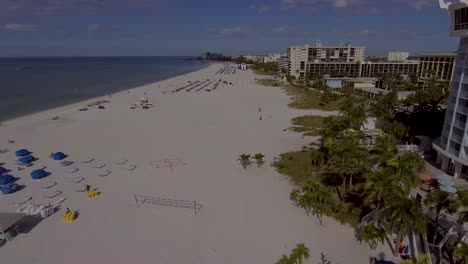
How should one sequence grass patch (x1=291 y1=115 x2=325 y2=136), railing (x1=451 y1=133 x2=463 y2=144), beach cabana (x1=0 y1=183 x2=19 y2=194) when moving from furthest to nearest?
grass patch (x1=291 y1=115 x2=325 y2=136), railing (x1=451 y1=133 x2=463 y2=144), beach cabana (x1=0 y1=183 x2=19 y2=194)

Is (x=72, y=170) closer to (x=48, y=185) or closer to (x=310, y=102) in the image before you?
(x=48, y=185)

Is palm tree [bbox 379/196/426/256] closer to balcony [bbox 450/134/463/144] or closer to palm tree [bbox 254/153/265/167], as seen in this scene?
balcony [bbox 450/134/463/144]

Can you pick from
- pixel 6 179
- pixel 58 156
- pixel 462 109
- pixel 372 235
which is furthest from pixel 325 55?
pixel 6 179

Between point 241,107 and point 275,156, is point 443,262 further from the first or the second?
point 241,107

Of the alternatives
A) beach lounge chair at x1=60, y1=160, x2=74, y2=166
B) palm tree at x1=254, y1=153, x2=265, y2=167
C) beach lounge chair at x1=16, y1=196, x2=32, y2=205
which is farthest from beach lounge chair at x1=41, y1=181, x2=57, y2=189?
palm tree at x1=254, y1=153, x2=265, y2=167

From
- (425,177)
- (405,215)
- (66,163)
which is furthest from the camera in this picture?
(66,163)

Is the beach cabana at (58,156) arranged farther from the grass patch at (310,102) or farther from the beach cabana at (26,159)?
the grass patch at (310,102)
